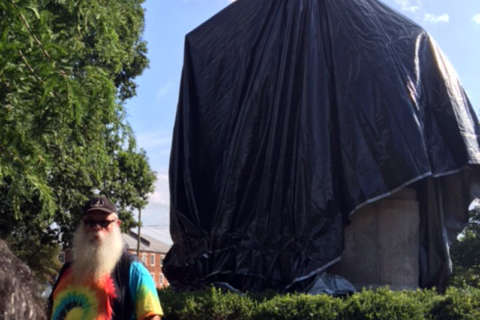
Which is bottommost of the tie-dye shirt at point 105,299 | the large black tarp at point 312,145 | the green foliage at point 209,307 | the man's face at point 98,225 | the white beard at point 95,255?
the green foliage at point 209,307

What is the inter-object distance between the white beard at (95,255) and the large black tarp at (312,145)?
4733mm

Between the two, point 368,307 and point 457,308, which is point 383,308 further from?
point 457,308

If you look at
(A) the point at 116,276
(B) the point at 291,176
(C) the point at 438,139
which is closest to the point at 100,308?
(A) the point at 116,276

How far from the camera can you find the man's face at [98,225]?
3.53 metres

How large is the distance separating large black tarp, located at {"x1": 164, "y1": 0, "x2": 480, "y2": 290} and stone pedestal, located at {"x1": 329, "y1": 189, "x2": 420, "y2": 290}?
1.51ft

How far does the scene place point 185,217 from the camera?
997cm

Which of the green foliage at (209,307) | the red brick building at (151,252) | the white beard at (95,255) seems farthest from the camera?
the red brick building at (151,252)

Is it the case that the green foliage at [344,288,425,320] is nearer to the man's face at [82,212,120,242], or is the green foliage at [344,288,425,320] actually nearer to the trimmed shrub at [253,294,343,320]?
the trimmed shrub at [253,294,343,320]

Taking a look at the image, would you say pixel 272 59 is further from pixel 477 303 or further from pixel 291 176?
pixel 477 303

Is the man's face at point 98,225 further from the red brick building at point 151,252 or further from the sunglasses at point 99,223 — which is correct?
the red brick building at point 151,252

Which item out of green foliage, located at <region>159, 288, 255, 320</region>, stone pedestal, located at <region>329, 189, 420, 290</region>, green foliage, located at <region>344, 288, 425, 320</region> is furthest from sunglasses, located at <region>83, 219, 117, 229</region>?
stone pedestal, located at <region>329, 189, 420, 290</region>

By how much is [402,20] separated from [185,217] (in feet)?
15.9

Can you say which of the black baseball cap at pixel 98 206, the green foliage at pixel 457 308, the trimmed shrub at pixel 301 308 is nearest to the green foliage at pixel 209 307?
the trimmed shrub at pixel 301 308

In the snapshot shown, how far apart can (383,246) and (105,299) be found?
226 inches
